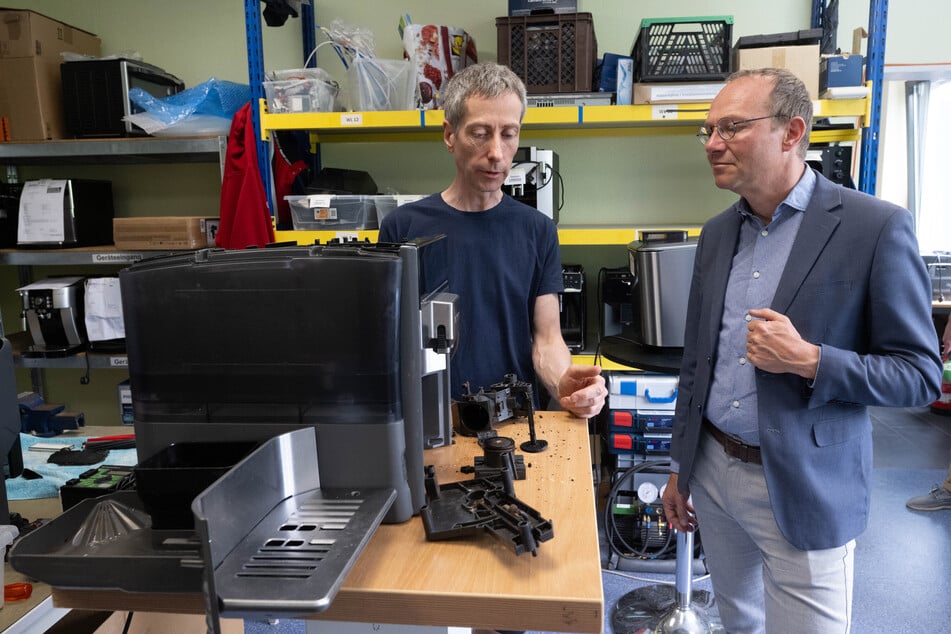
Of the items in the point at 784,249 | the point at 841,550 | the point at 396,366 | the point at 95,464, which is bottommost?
the point at 841,550

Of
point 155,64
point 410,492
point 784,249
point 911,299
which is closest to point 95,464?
point 410,492

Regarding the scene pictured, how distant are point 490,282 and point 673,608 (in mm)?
1256

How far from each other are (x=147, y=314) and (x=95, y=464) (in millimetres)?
908

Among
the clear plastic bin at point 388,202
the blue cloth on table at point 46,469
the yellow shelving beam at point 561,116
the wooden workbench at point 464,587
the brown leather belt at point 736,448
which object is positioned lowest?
the blue cloth on table at point 46,469

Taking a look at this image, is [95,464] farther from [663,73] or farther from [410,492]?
[663,73]

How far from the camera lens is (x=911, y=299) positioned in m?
1.29

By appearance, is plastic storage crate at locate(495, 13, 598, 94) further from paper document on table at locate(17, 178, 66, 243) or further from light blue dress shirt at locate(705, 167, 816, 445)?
paper document on table at locate(17, 178, 66, 243)

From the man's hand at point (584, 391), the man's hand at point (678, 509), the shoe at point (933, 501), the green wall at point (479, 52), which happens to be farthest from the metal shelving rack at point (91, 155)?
the shoe at point (933, 501)

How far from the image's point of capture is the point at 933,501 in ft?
10.1

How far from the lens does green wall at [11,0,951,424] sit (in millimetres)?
3139

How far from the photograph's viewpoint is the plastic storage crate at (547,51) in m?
2.66

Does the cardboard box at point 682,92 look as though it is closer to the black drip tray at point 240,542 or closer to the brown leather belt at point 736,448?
the brown leather belt at point 736,448

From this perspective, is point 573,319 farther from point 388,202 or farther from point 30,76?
point 30,76

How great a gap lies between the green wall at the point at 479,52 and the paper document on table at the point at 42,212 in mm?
455
